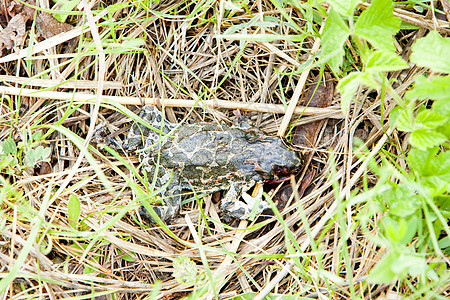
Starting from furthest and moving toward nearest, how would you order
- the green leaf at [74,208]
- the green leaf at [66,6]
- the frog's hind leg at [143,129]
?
the frog's hind leg at [143,129]
the green leaf at [66,6]
the green leaf at [74,208]

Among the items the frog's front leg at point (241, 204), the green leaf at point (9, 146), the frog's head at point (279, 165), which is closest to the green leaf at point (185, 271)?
the frog's front leg at point (241, 204)

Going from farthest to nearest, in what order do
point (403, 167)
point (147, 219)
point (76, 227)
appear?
1. point (147, 219)
2. point (76, 227)
3. point (403, 167)

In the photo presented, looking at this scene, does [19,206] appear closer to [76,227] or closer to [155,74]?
[76,227]

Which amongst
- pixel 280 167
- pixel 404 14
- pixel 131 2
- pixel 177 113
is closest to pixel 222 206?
pixel 280 167

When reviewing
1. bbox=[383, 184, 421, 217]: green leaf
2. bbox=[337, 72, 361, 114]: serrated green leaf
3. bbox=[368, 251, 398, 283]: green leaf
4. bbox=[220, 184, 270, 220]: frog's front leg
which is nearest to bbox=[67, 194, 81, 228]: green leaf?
bbox=[220, 184, 270, 220]: frog's front leg

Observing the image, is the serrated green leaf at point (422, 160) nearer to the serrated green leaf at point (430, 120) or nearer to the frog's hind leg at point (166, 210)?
the serrated green leaf at point (430, 120)

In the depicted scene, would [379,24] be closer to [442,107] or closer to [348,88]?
[348,88]
